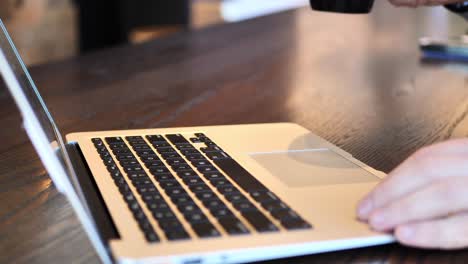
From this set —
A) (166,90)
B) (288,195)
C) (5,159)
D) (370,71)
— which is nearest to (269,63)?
(370,71)

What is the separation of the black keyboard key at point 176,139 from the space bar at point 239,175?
0.09m

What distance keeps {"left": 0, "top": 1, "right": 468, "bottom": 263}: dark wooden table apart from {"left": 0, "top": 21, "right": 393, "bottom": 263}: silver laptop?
3 cm

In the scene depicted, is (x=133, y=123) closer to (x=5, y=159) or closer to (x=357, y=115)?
(x=5, y=159)

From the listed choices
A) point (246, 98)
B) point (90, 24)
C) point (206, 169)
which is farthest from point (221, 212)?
point (90, 24)

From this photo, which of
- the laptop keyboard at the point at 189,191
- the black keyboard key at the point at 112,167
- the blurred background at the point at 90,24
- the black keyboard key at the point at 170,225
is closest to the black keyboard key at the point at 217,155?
the laptop keyboard at the point at 189,191

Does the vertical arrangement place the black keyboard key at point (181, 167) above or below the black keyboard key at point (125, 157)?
below

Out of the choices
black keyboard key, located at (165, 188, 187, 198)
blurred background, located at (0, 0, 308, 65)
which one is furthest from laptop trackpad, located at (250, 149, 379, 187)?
blurred background, located at (0, 0, 308, 65)

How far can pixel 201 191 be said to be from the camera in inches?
22.7

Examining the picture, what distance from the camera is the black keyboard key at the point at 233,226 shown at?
494 millimetres

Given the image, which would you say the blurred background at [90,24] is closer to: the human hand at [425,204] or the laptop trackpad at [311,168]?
the laptop trackpad at [311,168]

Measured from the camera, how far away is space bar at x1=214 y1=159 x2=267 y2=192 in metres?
0.60

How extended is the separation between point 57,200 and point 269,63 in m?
0.82

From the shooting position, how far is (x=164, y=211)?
1.71 ft

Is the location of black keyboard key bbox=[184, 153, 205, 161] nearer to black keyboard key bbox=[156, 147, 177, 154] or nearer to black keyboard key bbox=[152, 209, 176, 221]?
black keyboard key bbox=[156, 147, 177, 154]
